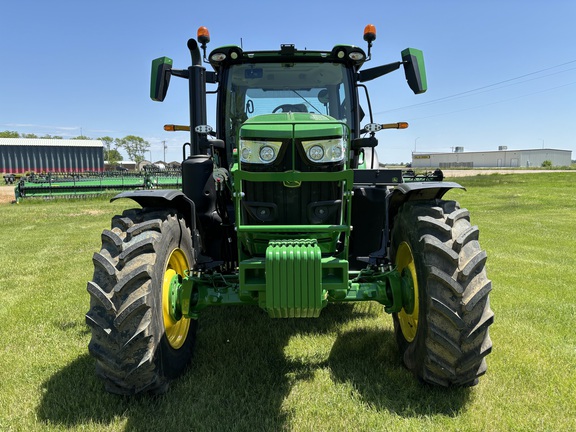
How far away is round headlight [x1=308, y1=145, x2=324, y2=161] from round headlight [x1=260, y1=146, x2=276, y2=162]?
270 millimetres

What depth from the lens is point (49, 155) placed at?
67875 millimetres

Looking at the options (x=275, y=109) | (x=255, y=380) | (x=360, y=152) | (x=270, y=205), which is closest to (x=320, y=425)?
(x=255, y=380)

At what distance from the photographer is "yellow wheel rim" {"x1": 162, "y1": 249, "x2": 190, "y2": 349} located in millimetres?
3191

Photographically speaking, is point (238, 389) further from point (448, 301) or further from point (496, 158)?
point (496, 158)

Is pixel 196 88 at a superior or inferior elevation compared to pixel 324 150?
superior

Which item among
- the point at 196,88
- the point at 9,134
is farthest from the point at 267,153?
the point at 9,134

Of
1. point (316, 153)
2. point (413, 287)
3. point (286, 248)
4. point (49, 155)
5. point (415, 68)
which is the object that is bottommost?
point (413, 287)

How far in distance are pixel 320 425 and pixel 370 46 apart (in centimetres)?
335

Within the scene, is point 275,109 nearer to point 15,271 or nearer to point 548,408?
point 548,408

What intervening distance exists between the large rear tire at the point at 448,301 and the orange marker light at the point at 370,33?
190 cm

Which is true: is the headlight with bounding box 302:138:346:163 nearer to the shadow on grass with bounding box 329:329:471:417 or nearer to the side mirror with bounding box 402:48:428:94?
the side mirror with bounding box 402:48:428:94

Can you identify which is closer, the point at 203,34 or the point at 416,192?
the point at 416,192

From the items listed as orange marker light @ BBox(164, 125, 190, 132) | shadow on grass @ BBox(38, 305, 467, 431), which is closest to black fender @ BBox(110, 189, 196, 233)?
orange marker light @ BBox(164, 125, 190, 132)

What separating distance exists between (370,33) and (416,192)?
1708mm
